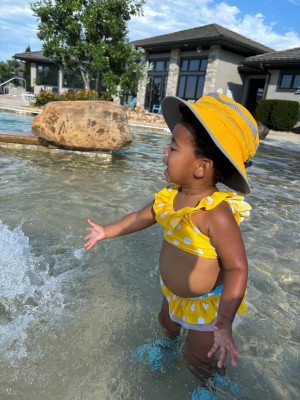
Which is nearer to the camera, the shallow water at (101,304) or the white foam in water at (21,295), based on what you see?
the shallow water at (101,304)

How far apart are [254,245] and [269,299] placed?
91cm

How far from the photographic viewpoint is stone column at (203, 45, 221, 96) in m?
20.1

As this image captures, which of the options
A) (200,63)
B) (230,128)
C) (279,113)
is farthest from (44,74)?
(230,128)

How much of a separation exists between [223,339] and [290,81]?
846 inches

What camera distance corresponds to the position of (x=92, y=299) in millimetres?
2139

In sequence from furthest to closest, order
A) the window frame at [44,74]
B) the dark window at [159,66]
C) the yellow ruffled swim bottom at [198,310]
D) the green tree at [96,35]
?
the window frame at [44,74], the dark window at [159,66], the green tree at [96,35], the yellow ruffled swim bottom at [198,310]

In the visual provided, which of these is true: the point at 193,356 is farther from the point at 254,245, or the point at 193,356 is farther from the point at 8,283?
the point at 254,245

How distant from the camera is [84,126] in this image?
6430 mm

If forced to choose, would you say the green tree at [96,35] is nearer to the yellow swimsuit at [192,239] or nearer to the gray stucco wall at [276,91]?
the gray stucco wall at [276,91]

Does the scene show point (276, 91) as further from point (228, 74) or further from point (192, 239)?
point (192, 239)

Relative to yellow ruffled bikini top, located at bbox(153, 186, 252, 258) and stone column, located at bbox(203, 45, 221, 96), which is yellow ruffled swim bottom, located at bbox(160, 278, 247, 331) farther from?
stone column, located at bbox(203, 45, 221, 96)

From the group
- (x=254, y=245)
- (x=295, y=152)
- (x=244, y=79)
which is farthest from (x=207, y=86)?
(x=254, y=245)

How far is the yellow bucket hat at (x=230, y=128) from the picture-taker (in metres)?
1.28

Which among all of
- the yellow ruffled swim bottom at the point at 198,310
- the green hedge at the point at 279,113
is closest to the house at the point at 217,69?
the green hedge at the point at 279,113
